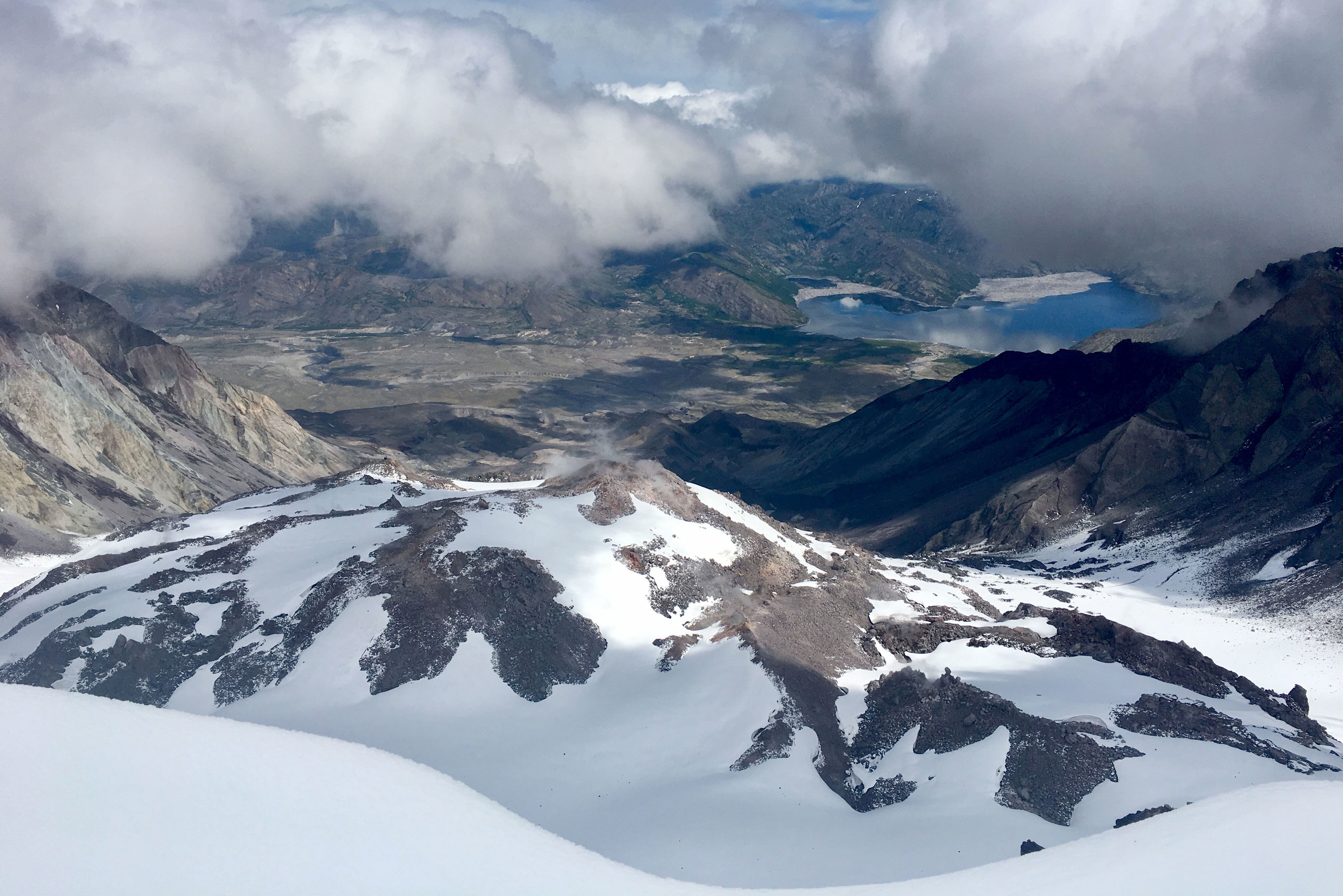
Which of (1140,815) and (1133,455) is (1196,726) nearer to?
(1140,815)

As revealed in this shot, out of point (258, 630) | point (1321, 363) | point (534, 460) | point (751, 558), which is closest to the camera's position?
point (258, 630)

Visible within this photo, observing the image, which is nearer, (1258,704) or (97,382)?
(1258,704)

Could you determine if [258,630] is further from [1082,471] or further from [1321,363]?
[1321,363]

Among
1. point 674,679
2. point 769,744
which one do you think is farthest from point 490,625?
point 769,744

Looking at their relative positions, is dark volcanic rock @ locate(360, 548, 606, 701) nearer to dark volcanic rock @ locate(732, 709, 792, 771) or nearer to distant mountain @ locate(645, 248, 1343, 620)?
dark volcanic rock @ locate(732, 709, 792, 771)

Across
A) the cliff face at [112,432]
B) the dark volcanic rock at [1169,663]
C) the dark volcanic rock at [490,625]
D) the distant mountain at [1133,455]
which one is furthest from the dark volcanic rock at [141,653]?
the distant mountain at [1133,455]

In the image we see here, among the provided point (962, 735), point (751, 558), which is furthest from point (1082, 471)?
point (962, 735)

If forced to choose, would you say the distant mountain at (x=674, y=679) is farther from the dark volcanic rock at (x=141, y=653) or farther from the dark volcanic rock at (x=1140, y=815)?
the dark volcanic rock at (x=1140, y=815)

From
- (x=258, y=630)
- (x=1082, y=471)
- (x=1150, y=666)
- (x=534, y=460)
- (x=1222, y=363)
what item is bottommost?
(x=1150, y=666)
